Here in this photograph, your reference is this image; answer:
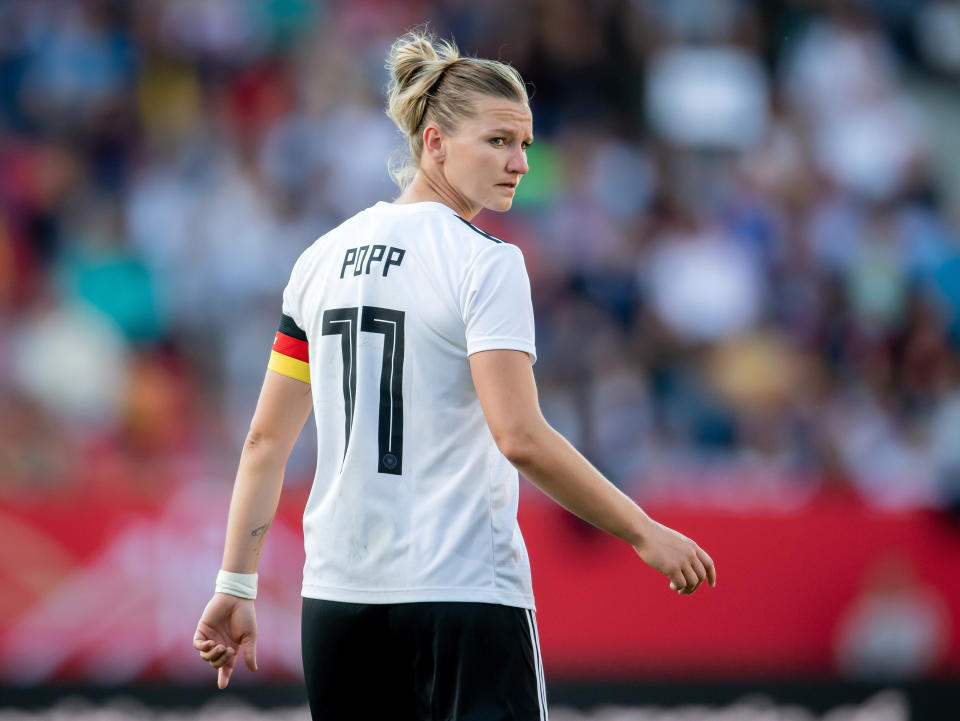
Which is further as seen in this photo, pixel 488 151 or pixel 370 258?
pixel 488 151

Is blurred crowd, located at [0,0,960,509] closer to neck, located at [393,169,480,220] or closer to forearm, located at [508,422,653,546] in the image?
neck, located at [393,169,480,220]

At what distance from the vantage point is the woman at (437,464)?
266cm

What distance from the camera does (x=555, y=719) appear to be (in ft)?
20.0

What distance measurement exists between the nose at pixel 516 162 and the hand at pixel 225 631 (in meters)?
1.19

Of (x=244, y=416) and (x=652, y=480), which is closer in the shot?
(x=652, y=480)

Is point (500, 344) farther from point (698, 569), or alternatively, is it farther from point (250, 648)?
point (250, 648)

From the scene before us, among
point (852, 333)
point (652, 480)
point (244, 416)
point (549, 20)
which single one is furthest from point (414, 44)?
point (549, 20)

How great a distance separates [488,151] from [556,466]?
772 mm

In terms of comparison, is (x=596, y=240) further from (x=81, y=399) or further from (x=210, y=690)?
(x=210, y=690)

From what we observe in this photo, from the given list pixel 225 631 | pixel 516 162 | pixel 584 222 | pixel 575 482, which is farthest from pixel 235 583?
pixel 584 222

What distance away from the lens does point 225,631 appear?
3131 millimetres

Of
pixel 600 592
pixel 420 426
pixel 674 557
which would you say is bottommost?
pixel 600 592

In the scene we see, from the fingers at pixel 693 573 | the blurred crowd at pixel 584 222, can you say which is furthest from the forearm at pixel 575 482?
the blurred crowd at pixel 584 222

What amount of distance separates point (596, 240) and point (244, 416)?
8.48 feet
